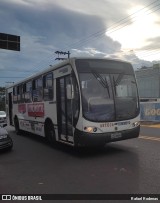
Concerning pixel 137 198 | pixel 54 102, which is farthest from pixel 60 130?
pixel 137 198

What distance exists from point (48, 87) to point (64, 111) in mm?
2061

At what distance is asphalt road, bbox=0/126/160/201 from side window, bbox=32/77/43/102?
8.62 ft

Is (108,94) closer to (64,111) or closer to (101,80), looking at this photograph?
(101,80)

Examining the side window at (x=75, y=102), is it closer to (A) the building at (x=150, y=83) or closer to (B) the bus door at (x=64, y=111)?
(B) the bus door at (x=64, y=111)

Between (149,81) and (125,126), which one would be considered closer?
(125,126)

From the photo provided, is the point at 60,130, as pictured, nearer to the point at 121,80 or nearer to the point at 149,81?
the point at 121,80

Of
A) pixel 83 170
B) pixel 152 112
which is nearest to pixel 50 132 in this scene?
pixel 83 170

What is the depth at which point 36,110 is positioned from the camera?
15.5 metres

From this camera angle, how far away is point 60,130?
40.2 feet

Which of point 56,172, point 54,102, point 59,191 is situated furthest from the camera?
point 54,102

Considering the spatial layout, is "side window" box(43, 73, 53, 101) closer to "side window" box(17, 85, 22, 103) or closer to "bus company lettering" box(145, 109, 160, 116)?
"side window" box(17, 85, 22, 103)

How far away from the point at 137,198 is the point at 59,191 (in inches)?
64.0

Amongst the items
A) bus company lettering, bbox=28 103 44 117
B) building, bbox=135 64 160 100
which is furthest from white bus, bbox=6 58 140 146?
building, bbox=135 64 160 100

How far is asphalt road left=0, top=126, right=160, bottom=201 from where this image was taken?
7.28m
